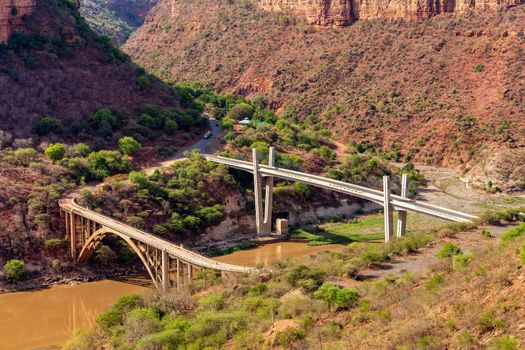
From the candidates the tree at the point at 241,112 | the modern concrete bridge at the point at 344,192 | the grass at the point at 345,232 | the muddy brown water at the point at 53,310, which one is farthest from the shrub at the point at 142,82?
the muddy brown water at the point at 53,310

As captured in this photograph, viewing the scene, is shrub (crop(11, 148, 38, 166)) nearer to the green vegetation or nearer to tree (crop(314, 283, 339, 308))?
the green vegetation

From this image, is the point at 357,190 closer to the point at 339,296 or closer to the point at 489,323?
the point at 339,296

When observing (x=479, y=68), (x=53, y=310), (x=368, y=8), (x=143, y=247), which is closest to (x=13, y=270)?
(x=53, y=310)

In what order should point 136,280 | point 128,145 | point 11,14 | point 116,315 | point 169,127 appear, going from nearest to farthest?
point 116,315 → point 136,280 → point 128,145 → point 169,127 → point 11,14

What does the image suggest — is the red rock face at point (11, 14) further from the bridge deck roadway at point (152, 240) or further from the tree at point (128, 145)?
the bridge deck roadway at point (152, 240)

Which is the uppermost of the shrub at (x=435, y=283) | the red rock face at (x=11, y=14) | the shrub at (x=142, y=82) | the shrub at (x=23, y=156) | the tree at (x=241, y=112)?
the red rock face at (x=11, y=14)

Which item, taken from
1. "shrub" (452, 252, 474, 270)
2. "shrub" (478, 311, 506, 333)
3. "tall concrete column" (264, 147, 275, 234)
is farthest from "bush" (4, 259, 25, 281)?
"shrub" (478, 311, 506, 333)

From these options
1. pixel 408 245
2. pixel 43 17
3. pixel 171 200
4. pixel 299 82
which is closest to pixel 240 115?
pixel 299 82
